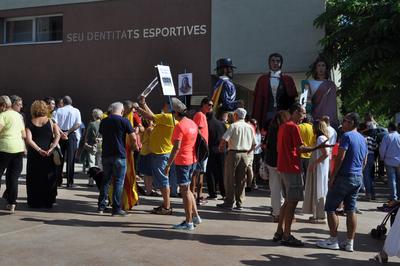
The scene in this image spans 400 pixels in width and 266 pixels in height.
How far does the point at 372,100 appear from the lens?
597 inches

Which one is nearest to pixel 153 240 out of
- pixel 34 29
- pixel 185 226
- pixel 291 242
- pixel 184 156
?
pixel 185 226

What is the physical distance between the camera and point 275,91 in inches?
370

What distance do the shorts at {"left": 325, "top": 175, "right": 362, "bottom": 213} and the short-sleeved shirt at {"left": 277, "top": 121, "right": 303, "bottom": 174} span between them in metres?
0.52

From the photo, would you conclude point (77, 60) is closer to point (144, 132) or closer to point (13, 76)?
point (13, 76)

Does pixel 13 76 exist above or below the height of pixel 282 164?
above

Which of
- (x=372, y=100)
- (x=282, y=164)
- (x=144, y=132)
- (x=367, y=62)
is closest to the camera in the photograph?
(x=282, y=164)

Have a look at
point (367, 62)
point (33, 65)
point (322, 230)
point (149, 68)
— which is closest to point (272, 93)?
point (322, 230)

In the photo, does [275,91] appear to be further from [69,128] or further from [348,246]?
[69,128]

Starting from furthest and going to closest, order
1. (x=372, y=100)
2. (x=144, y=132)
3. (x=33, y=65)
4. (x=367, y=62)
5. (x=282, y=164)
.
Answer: (x=33, y=65) → (x=372, y=100) → (x=367, y=62) → (x=144, y=132) → (x=282, y=164)

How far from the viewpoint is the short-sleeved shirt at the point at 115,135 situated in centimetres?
784

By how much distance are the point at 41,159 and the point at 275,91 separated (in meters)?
4.41

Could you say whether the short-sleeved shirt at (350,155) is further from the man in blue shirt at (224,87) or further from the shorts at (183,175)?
the man in blue shirt at (224,87)

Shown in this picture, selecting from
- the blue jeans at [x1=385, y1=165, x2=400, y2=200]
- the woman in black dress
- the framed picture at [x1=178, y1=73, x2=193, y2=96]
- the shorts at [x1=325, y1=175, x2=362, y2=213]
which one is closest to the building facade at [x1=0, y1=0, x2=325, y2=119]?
the framed picture at [x1=178, y1=73, x2=193, y2=96]

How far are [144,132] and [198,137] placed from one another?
2842mm
